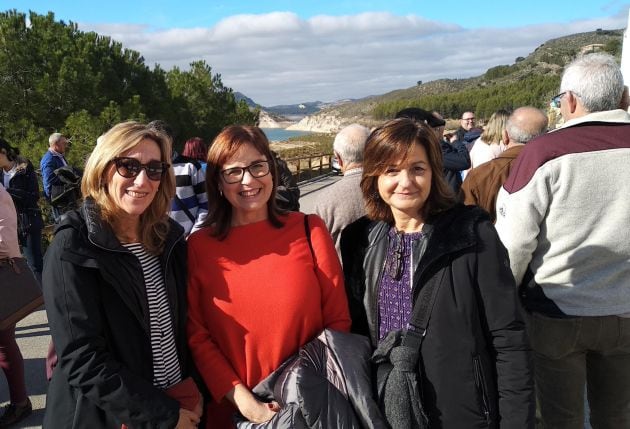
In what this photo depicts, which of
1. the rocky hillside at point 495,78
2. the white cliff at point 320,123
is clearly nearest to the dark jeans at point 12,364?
the rocky hillside at point 495,78

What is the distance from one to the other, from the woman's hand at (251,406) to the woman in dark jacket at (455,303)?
44 centimetres

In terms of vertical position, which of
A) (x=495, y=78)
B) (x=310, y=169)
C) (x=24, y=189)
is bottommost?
(x=310, y=169)

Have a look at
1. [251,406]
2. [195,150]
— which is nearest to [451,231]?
[251,406]

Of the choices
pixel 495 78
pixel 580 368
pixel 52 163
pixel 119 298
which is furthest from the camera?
pixel 495 78

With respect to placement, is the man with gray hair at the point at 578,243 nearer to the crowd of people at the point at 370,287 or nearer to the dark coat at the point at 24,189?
the crowd of people at the point at 370,287

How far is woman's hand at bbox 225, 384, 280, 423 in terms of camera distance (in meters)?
1.67

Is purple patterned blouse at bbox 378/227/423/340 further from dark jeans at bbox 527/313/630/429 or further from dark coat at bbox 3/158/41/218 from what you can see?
dark coat at bbox 3/158/41/218

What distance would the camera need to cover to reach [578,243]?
196 centimetres

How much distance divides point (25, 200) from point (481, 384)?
5.10m

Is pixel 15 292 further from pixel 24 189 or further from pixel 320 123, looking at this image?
pixel 320 123

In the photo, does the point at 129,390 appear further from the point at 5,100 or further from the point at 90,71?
the point at 90,71

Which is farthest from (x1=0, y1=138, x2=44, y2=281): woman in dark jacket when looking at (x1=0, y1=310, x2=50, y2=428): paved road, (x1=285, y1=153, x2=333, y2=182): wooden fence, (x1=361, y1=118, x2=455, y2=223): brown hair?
(x1=285, y1=153, x2=333, y2=182): wooden fence

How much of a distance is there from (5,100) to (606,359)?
44.8 ft

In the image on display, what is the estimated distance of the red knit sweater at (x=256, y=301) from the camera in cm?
175
